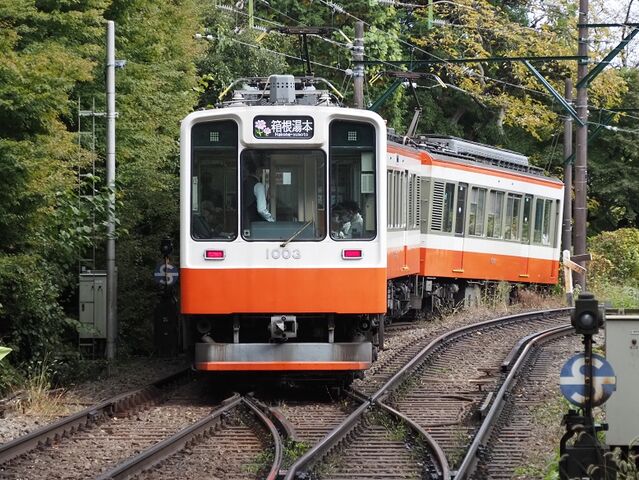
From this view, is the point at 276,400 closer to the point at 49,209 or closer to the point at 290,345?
the point at 290,345

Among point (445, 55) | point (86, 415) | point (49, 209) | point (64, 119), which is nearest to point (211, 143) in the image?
point (49, 209)

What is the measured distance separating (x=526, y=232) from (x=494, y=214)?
2.05 meters

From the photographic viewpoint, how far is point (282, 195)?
13.8 m

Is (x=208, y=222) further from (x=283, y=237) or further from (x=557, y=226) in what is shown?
(x=557, y=226)

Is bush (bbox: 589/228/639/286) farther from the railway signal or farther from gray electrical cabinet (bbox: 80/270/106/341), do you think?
the railway signal

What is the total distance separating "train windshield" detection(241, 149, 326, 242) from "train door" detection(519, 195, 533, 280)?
1508cm

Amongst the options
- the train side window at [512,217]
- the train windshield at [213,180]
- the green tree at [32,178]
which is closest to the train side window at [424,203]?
the train side window at [512,217]

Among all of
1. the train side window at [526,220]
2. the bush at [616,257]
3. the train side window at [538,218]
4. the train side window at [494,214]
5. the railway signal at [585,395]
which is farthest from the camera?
the bush at [616,257]

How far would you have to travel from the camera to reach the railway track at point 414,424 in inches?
386

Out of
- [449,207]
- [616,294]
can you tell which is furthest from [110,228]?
[616,294]

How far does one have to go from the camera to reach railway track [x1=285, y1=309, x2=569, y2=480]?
386 inches

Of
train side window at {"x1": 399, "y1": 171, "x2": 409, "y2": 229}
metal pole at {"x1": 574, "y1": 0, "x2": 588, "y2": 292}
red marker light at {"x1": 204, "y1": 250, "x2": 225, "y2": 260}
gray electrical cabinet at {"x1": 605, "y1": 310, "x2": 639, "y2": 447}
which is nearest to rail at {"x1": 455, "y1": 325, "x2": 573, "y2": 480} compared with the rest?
gray electrical cabinet at {"x1": 605, "y1": 310, "x2": 639, "y2": 447}

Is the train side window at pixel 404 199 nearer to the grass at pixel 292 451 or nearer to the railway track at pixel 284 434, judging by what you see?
the railway track at pixel 284 434

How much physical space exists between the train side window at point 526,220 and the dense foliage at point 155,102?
3.36 m
